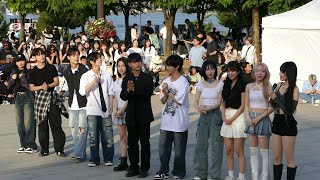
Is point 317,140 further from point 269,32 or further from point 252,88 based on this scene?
point 269,32

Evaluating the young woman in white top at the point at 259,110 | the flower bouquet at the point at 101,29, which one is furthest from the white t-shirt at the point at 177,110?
the flower bouquet at the point at 101,29

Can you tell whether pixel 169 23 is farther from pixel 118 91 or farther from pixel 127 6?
pixel 118 91

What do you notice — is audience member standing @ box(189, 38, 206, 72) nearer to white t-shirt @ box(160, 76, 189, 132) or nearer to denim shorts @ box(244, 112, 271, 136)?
white t-shirt @ box(160, 76, 189, 132)

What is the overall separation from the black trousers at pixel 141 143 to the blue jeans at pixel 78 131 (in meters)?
1.43

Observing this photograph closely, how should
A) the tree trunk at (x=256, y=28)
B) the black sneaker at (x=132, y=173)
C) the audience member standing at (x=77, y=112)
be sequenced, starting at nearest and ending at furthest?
the black sneaker at (x=132, y=173)
the audience member standing at (x=77, y=112)
the tree trunk at (x=256, y=28)

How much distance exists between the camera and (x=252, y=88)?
1048 cm

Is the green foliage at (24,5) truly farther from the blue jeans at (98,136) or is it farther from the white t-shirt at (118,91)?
the white t-shirt at (118,91)

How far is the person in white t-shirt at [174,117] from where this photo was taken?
1132 centimetres

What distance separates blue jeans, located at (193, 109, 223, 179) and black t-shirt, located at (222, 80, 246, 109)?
1.04 ft

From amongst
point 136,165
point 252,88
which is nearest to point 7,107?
point 136,165

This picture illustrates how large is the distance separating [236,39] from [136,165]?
111 ft

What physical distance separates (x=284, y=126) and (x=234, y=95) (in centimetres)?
91

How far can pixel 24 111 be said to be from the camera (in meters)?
14.0

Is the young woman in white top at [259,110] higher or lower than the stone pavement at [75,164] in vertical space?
higher
